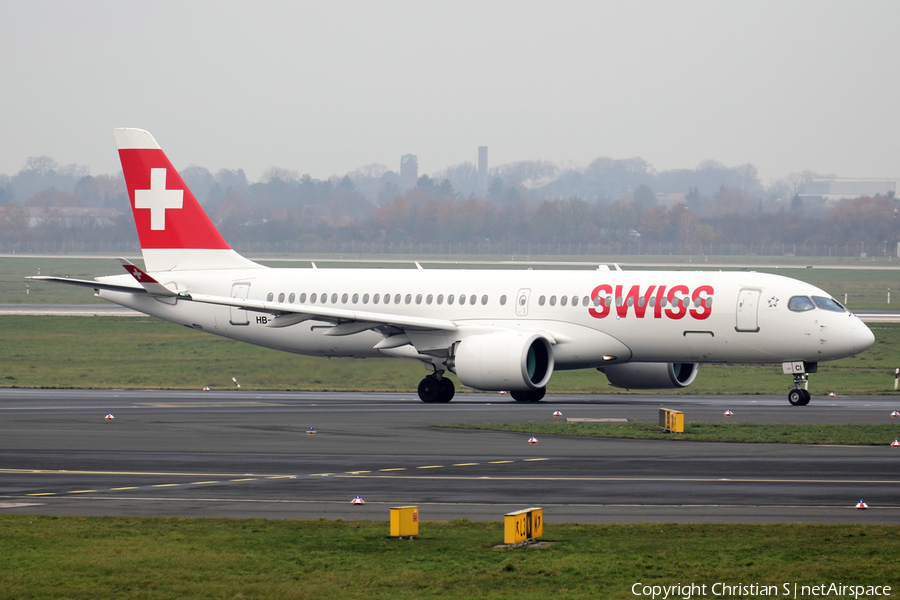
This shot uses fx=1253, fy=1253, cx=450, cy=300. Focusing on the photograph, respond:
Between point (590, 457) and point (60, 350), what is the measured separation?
1522 inches

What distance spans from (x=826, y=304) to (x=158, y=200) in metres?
24.0

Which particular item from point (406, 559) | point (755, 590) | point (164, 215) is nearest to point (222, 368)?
point (164, 215)

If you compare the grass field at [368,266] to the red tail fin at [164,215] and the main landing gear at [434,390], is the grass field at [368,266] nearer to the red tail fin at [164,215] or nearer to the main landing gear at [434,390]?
the red tail fin at [164,215]

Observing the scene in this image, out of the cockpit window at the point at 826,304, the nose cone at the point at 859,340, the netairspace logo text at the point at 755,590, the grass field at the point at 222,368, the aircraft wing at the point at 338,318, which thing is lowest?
the grass field at the point at 222,368

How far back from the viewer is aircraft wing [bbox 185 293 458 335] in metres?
39.4

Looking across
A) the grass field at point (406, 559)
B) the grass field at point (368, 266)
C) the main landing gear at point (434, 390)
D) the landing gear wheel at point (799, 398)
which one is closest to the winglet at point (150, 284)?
the main landing gear at point (434, 390)

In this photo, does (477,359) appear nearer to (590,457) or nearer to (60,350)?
(590,457)

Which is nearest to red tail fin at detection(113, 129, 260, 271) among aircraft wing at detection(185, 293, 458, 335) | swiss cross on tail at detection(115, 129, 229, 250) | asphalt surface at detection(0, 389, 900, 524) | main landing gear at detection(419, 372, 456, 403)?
swiss cross on tail at detection(115, 129, 229, 250)

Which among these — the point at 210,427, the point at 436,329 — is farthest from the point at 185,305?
the point at 210,427

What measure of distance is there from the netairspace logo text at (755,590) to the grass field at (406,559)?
Result: 0.12m

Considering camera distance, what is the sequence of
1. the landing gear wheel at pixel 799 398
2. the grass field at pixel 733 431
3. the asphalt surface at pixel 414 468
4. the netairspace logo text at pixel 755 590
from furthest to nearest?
the landing gear wheel at pixel 799 398
the grass field at pixel 733 431
the asphalt surface at pixel 414 468
the netairspace logo text at pixel 755 590

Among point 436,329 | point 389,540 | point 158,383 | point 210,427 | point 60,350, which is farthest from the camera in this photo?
point 60,350

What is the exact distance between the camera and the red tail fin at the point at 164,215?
46156 mm

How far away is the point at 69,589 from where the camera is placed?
13.8 m
